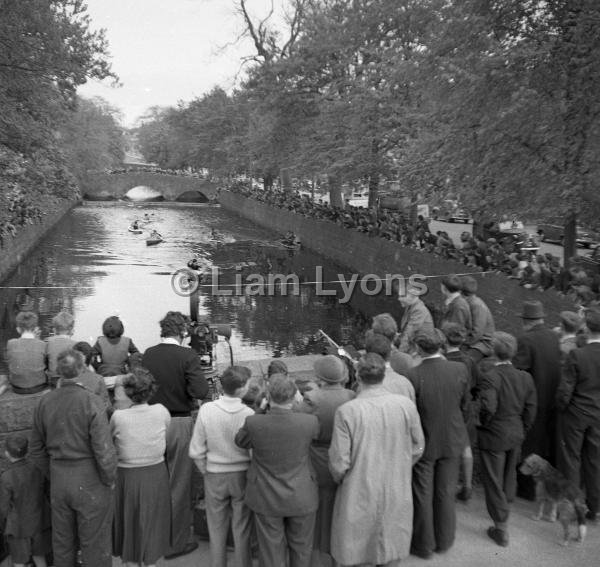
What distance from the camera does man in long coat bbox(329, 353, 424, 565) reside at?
14.5ft

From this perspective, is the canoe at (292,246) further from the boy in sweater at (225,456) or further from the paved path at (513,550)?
the boy in sweater at (225,456)

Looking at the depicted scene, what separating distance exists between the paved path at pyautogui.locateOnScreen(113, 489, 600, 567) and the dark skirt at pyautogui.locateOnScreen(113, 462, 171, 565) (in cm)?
33

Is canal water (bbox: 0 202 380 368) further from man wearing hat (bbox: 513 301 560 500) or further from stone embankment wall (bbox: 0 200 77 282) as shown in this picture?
man wearing hat (bbox: 513 301 560 500)

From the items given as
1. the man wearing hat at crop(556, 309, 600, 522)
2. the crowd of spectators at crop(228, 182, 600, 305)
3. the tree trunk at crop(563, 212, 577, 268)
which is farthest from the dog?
the tree trunk at crop(563, 212, 577, 268)

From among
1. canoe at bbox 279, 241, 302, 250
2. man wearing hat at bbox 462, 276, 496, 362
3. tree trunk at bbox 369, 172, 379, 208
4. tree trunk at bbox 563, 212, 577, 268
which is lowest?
canoe at bbox 279, 241, 302, 250

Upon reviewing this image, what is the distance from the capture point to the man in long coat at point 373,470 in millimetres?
4414

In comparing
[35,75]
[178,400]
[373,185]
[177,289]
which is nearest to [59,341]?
[178,400]

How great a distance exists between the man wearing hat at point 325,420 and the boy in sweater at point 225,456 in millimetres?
483

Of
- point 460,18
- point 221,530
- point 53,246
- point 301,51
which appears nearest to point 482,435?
point 221,530

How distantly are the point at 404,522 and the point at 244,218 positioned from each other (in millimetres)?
52262

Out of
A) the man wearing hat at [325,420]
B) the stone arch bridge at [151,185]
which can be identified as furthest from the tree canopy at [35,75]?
the stone arch bridge at [151,185]

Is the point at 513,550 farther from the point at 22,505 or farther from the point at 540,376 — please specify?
the point at 22,505

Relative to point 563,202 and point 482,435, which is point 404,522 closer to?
point 482,435

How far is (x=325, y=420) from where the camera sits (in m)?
4.58
